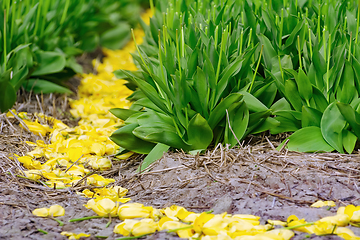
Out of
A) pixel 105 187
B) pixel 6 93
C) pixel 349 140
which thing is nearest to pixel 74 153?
pixel 105 187

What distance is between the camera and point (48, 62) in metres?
3.41

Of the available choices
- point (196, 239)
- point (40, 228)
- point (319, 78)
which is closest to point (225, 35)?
point (319, 78)

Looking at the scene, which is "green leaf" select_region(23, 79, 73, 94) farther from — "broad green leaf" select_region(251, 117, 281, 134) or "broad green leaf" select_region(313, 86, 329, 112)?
"broad green leaf" select_region(313, 86, 329, 112)

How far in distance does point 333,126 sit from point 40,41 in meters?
2.51

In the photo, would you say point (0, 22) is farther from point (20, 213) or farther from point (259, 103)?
point (259, 103)

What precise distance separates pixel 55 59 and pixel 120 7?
273 centimetres

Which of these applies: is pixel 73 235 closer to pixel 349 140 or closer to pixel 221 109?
pixel 221 109

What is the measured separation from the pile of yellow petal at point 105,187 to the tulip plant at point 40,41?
266 millimetres

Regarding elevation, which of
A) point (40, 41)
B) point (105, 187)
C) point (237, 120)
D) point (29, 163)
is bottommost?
point (105, 187)

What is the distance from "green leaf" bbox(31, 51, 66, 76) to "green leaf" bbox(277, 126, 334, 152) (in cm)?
207

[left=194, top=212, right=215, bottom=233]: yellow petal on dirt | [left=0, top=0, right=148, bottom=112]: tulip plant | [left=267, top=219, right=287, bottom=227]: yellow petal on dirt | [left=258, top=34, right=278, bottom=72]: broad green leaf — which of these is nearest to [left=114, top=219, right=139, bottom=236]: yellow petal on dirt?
[left=194, top=212, right=215, bottom=233]: yellow petal on dirt

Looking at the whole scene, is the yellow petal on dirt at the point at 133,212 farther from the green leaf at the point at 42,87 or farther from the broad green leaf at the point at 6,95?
the green leaf at the point at 42,87

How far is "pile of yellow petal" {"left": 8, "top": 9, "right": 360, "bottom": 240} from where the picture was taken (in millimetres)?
1514

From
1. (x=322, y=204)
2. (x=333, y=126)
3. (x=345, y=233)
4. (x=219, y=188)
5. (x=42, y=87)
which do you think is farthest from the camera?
(x=42, y=87)
